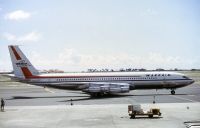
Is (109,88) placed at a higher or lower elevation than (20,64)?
lower

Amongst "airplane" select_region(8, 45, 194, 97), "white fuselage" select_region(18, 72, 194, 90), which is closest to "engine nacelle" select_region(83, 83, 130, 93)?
"airplane" select_region(8, 45, 194, 97)

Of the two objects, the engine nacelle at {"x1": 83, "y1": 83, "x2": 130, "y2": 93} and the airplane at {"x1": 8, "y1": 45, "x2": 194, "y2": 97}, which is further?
the airplane at {"x1": 8, "y1": 45, "x2": 194, "y2": 97}

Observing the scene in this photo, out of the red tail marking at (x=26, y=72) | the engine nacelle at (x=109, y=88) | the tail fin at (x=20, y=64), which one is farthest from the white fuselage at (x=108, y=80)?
the engine nacelle at (x=109, y=88)

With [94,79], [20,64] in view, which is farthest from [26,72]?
[94,79]

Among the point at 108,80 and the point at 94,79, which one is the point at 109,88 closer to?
the point at 108,80

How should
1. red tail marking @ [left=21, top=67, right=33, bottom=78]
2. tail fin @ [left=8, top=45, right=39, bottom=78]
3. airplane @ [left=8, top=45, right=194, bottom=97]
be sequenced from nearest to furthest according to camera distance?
airplane @ [left=8, top=45, right=194, bottom=97] < red tail marking @ [left=21, top=67, right=33, bottom=78] < tail fin @ [left=8, top=45, right=39, bottom=78]

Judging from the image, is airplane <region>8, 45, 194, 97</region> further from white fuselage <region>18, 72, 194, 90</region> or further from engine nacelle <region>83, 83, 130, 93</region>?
engine nacelle <region>83, 83, 130, 93</region>

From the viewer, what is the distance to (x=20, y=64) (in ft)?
209

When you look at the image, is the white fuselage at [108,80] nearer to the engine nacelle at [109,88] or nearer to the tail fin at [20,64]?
the tail fin at [20,64]

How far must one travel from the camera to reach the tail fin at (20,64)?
63062mm

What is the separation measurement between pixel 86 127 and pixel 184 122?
8.75 metres

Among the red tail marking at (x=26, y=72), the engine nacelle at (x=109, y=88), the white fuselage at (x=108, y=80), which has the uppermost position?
the red tail marking at (x=26, y=72)

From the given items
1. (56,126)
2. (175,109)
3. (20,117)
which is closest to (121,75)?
(175,109)

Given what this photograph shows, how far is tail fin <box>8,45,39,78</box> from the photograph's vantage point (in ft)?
207
